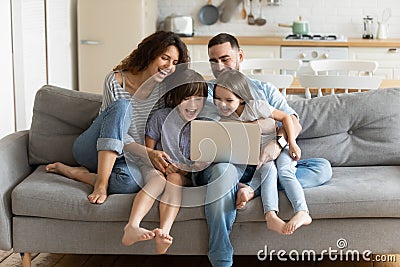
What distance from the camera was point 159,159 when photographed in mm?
3414

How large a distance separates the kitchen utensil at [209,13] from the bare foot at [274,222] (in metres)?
4.44

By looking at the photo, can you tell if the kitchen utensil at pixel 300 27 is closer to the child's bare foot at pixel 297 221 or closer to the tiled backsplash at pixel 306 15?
the tiled backsplash at pixel 306 15

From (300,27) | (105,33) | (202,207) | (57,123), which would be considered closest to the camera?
(202,207)

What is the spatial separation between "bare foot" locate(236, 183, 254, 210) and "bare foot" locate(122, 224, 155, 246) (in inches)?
15.1

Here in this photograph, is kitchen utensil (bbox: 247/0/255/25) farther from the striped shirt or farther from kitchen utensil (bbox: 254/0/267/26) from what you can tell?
the striped shirt

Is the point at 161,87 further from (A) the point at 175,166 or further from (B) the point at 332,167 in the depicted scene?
(B) the point at 332,167

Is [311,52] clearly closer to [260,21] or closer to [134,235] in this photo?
[260,21]

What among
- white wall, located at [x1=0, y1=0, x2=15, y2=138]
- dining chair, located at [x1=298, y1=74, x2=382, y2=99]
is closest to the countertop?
white wall, located at [x1=0, y1=0, x2=15, y2=138]

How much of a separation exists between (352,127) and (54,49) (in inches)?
125

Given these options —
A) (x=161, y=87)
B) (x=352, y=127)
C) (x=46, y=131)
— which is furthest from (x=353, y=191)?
(x=46, y=131)

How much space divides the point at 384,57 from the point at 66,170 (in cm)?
391

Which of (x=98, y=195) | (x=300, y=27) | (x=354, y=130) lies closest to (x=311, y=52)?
(x=300, y=27)

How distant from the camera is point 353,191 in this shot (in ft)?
10.9

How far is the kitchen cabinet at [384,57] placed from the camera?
6.74 m
